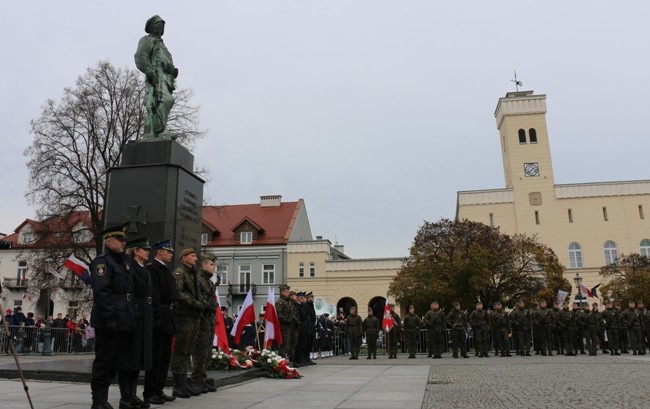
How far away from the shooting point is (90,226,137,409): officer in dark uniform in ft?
18.4

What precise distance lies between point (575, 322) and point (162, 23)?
1666cm

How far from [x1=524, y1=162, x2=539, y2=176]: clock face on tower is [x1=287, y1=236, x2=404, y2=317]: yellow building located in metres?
15.8

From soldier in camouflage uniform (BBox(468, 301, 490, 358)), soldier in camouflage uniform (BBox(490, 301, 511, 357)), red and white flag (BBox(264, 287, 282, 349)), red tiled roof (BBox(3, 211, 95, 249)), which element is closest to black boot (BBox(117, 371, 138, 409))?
red and white flag (BBox(264, 287, 282, 349))

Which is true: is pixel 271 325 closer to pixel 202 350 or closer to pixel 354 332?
pixel 202 350

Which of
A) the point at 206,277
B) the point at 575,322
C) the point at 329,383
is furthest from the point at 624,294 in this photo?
the point at 206,277

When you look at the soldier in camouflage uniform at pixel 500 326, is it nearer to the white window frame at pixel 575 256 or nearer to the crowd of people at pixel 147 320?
the crowd of people at pixel 147 320

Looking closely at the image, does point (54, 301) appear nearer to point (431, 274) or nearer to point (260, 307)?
point (260, 307)

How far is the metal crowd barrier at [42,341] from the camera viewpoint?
64.2 feet

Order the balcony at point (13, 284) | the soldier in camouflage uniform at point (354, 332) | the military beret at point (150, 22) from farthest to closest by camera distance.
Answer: the balcony at point (13, 284), the soldier in camouflage uniform at point (354, 332), the military beret at point (150, 22)

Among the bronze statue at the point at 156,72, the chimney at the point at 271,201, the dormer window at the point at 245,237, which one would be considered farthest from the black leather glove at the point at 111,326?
the chimney at the point at 271,201

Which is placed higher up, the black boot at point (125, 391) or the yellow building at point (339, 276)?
the yellow building at point (339, 276)

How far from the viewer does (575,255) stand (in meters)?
47.9

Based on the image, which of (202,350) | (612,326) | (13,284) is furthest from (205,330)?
(13,284)

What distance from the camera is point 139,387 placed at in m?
8.06
